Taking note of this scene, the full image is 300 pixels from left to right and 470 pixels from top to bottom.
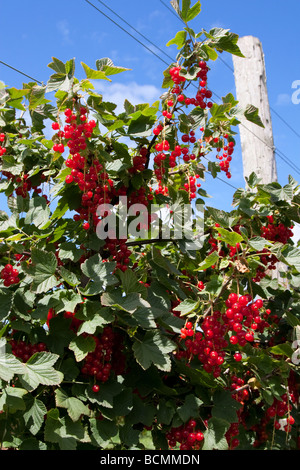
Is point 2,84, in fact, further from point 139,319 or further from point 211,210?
point 139,319

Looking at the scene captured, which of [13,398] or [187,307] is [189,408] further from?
[13,398]

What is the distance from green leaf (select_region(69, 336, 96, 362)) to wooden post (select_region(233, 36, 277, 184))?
8.63ft

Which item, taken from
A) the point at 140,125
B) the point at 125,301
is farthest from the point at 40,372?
the point at 140,125

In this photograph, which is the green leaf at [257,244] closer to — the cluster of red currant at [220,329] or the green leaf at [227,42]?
the cluster of red currant at [220,329]

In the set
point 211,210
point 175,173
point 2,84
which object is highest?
point 2,84

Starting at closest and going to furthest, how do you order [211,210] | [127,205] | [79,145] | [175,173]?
[79,145], [211,210], [127,205], [175,173]

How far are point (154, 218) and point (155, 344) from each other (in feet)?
1.66

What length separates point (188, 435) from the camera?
143 cm

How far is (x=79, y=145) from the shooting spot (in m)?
1.40

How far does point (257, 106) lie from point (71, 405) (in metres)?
3.25

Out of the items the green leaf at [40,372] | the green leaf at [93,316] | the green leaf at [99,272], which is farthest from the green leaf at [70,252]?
the green leaf at [40,372]

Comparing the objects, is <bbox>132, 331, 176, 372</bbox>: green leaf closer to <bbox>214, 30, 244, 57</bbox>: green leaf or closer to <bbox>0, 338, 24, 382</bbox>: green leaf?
<bbox>0, 338, 24, 382</bbox>: green leaf
